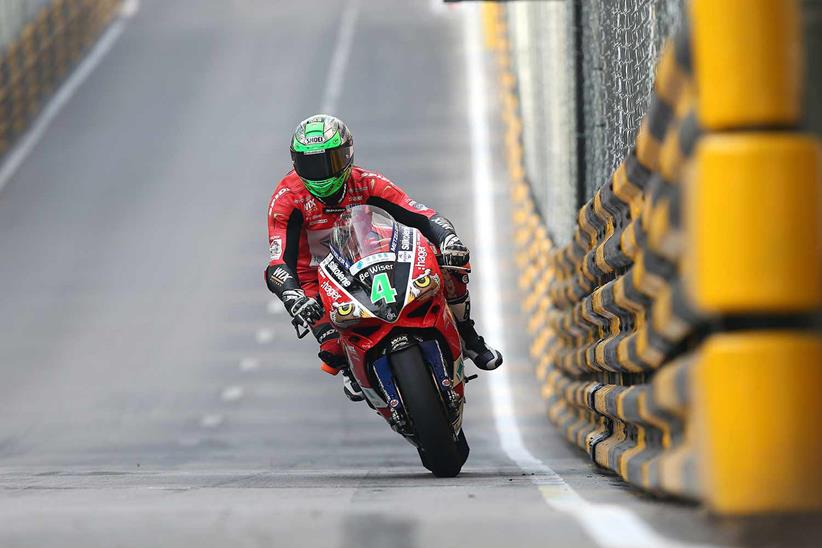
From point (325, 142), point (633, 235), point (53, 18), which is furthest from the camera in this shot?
point (53, 18)

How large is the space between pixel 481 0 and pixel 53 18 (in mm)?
7345

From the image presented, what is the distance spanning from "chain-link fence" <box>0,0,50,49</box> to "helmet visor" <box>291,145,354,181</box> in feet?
50.8

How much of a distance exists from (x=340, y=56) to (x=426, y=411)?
758 inches

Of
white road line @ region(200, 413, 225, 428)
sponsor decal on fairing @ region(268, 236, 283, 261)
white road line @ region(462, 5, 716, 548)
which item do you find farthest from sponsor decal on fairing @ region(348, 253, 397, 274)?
white road line @ region(200, 413, 225, 428)

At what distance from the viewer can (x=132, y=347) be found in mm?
13805

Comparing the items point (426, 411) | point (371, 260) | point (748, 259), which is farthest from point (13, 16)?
point (748, 259)

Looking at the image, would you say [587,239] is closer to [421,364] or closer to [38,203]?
[421,364]

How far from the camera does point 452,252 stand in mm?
7082

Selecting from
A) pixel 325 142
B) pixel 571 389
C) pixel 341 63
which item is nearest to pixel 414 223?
pixel 325 142

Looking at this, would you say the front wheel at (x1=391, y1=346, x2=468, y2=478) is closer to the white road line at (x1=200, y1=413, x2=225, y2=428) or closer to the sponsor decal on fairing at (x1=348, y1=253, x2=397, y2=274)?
the sponsor decal on fairing at (x1=348, y1=253, x2=397, y2=274)

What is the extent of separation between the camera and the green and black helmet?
7.06 m

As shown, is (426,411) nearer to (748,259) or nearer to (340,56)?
(748,259)

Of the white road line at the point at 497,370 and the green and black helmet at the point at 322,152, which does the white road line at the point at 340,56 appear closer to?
the white road line at the point at 497,370

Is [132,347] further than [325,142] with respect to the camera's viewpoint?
Yes
